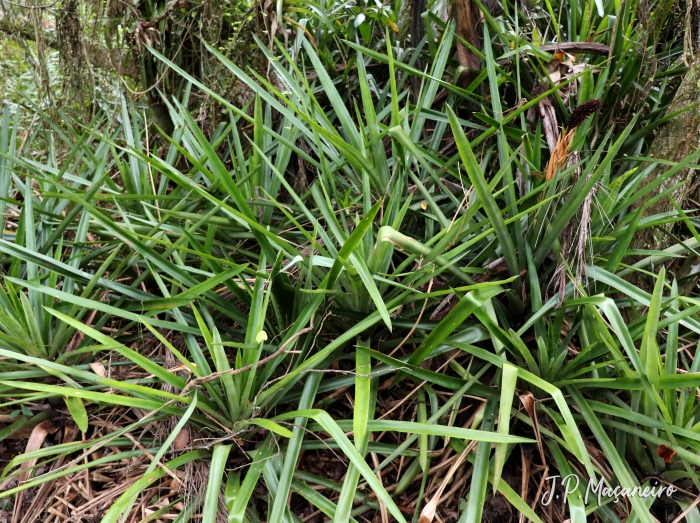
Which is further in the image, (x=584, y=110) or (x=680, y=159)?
(x=680, y=159)

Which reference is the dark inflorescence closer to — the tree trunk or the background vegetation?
the background vegetation

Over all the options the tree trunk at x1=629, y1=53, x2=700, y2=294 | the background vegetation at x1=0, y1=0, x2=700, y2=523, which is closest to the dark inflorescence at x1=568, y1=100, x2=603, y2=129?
the background vegetation at x1=0, y1=0, x2=700, y2=523

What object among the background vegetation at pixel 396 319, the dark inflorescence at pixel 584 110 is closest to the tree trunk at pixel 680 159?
the background vegetation at pixel 396 319

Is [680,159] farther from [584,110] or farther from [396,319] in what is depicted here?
[396,319]

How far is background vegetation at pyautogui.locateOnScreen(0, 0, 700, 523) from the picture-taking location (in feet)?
2.82

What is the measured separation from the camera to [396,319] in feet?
3.43

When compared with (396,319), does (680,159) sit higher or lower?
higher

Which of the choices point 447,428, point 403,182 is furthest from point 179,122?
point 447,428

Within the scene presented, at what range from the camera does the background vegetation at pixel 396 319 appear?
86 cm

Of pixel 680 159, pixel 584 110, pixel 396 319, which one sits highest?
pixel 584 110

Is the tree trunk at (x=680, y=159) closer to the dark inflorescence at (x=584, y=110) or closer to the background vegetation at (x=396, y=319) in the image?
the background vegetation at (x=396, y=319)

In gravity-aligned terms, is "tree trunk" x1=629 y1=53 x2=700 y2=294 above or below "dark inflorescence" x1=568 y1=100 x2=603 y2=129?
below

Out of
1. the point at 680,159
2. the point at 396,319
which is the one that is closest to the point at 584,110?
the point at 680,159

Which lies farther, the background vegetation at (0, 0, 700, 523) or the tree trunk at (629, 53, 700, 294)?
the tree trunk at (629, 53, 700, 294)
